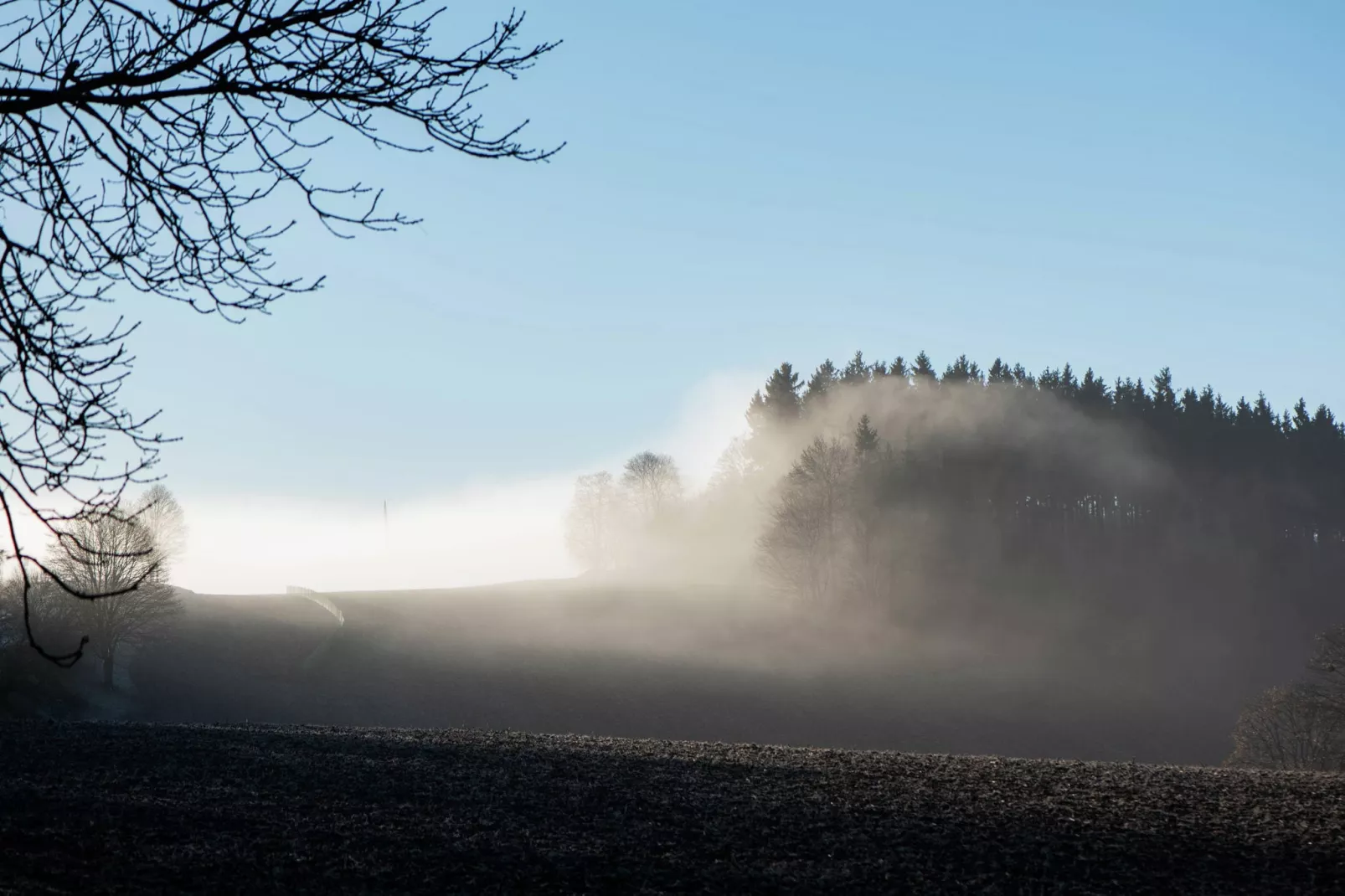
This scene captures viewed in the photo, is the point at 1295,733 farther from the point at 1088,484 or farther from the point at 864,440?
the point at 1088,484

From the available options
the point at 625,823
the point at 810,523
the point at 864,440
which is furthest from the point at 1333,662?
the point at 864,440

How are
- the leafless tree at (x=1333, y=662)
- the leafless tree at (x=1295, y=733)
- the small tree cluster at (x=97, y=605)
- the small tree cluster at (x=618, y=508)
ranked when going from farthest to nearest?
the small tree cluster at (x=618, y=508) → the small tree cluster at (x=97, y=605) → the leafless tree at (x=1333, y=662) → the leafless tree at (x=1295, y=733)

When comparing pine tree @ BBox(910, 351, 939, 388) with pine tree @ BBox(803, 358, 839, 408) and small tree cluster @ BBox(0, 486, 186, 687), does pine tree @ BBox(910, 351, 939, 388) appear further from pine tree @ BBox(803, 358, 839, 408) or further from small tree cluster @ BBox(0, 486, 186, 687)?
Result: small tree cluster @ BBox(0, 486, 186, 687)

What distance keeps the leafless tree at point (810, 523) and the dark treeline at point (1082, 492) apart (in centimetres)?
470

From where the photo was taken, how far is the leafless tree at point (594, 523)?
11156 cm

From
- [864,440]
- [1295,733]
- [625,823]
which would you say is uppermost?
[864,440]

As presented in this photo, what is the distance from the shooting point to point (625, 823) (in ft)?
38.2

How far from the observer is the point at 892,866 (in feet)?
33.0

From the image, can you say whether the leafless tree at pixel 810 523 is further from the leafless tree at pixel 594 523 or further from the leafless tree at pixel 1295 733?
the leafless tree at pixel 594 523

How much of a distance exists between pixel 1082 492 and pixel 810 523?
30.6 m

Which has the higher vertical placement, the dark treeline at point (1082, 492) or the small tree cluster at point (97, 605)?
the dark treeline at point (1082, 492)

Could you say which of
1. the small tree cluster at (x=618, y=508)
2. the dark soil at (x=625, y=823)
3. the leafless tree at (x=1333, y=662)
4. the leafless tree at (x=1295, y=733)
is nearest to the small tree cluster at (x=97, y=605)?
the dark soil at (x=625, y=823)

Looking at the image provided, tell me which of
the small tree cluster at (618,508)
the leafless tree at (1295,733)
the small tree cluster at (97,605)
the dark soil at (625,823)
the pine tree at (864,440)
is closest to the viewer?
the dark soil at (625,823)

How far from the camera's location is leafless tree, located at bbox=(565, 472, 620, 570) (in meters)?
112
